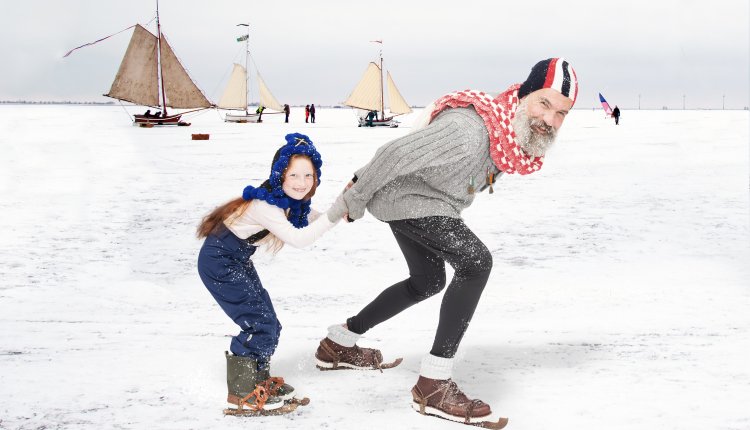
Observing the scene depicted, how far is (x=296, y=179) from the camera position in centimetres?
247

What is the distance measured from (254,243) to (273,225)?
173 millimetres

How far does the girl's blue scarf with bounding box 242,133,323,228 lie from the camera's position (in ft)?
7.92

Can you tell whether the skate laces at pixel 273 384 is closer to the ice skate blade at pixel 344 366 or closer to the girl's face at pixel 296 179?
the ice skate blade at pixel 344 366

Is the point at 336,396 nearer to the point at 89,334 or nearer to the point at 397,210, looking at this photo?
the point at 397,210

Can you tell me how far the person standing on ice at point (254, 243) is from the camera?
244 centimetres

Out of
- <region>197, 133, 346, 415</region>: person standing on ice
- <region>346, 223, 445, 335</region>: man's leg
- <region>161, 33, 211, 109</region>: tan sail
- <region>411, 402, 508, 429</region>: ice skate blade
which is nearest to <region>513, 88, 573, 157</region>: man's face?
<region>346, 223, 445, 335</region>: man's leg

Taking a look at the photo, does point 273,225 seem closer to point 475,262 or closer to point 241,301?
point 241,301

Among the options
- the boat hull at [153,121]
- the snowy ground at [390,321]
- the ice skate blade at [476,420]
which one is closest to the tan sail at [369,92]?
the boat hull at [153,121]

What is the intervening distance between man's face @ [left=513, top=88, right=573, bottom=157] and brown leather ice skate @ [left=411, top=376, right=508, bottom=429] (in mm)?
910

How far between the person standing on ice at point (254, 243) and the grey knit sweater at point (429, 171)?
157 mm

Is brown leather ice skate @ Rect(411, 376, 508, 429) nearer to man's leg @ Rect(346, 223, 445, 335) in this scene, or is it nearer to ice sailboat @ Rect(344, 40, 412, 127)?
man's leg @ Rect(346, 223, 445, 335)

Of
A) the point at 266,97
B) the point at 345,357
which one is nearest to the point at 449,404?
the point at 345,357

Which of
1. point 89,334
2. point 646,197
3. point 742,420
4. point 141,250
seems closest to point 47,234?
point 141,250

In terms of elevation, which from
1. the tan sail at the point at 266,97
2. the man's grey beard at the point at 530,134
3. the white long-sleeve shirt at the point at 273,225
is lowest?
the white long-sleeve shirt at the point at 273,225
